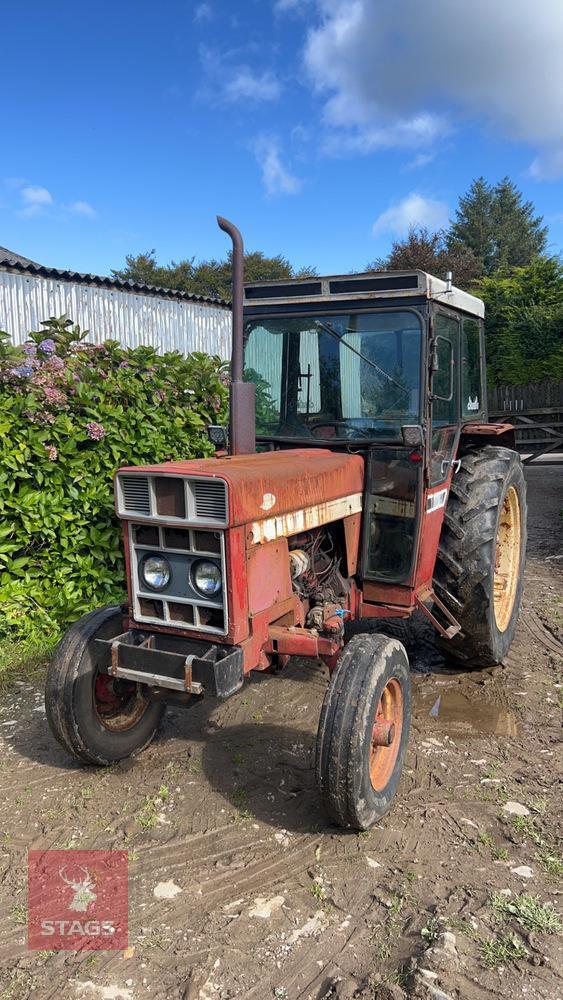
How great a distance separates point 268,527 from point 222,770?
1371mm

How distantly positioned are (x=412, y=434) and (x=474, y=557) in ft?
3.54

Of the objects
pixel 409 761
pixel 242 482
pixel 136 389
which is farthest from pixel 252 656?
pixel 136 389

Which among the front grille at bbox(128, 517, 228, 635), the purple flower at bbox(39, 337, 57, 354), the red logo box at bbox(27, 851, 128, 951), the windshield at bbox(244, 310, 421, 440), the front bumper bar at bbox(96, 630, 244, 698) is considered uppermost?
the purple flower at bbox(39, 337, 57, 354)

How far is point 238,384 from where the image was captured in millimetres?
3736

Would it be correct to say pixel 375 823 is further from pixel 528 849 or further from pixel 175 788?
pixel 175 788

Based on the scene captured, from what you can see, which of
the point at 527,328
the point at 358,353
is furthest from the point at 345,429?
the point at 527,328

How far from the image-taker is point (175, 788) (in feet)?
11.4

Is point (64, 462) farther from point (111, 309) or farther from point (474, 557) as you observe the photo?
point (111, 309)

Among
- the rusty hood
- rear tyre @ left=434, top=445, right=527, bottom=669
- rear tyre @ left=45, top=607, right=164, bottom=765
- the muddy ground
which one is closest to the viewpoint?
the muddy ground

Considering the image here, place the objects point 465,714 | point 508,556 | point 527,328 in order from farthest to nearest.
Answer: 1. point 527,328
2. point 508,556
3. point 465,714

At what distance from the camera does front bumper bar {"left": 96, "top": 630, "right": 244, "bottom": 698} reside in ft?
9.46

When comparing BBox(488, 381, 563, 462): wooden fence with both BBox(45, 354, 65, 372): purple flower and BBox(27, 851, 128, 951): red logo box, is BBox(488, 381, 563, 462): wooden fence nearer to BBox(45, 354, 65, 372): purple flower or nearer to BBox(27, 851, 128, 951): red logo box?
BBox(45, 354, 65, 372): purple flower

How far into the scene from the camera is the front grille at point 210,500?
2.88m

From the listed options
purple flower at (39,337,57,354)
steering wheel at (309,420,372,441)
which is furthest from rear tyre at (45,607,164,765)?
purple flower at (39,337,57,354)
